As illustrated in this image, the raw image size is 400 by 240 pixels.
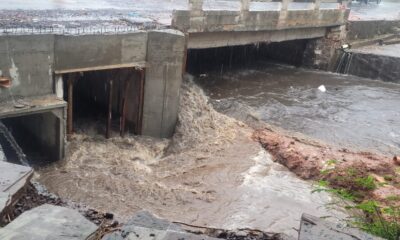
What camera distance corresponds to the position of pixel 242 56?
24.7m

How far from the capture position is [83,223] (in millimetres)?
3479

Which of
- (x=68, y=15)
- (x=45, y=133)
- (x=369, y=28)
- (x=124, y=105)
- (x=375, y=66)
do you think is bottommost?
(x=45, y=133)

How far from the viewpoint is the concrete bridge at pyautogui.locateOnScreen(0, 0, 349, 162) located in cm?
1052

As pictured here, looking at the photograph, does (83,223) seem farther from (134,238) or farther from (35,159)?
(35,159)

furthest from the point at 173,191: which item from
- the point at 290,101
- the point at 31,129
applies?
the point at 290,101

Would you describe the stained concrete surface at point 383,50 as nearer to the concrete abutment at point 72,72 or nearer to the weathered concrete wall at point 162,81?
the weathered concrete wall at point 162,81

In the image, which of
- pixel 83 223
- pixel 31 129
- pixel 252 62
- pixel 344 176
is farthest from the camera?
pixel 252 62

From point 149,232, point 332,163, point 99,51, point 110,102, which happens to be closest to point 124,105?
point 110,102

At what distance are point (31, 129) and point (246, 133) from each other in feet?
21.4

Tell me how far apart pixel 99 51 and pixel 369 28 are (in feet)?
69.8

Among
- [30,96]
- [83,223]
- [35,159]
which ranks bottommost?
[35,159]

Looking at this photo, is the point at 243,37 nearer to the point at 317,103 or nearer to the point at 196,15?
the point at 196,15

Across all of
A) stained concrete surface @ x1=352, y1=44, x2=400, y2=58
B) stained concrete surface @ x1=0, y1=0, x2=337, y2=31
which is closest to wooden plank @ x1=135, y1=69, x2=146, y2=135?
stained concrete surface @ x1=0, y1=0, x2=337, y2=31

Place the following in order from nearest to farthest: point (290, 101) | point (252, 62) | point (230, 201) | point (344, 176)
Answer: point (230, 201)
point (344, 176)
point (290, 101)
point (252, 62)
